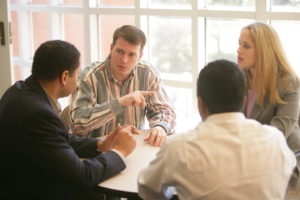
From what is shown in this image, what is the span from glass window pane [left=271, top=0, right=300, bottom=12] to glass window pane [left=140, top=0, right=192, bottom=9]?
664mm

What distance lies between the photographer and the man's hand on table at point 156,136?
2.35 metres

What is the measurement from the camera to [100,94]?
2.68 meters

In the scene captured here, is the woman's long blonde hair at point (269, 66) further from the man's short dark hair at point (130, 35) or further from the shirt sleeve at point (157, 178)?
the shirt sleeve at point (157, 178)

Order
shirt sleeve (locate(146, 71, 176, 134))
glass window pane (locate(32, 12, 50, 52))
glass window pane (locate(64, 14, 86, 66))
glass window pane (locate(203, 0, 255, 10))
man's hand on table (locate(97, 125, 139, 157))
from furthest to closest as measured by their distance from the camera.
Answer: glass window pane (locate(32, 12, 50, 52)), glass window pane (locate(64, 14, 86, 66)), glass window pane (locate(203, 0, 255, 10)), shirt sleeve (locate(146, 71, 176, 134)), man's hand on table (locate(97, 125, 139, 157))

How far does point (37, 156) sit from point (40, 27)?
299 cm

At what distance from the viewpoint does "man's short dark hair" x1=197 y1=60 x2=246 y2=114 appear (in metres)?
1.47

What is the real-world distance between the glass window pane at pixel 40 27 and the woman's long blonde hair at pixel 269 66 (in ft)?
8.70

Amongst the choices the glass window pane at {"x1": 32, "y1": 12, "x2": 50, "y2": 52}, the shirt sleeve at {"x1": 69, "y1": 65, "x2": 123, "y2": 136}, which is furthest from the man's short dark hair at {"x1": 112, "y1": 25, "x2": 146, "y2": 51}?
the glass window pane at {"x1": 32, "y1": 12, "x2": 50, "y2": 52}

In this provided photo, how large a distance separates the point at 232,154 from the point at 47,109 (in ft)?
2.60

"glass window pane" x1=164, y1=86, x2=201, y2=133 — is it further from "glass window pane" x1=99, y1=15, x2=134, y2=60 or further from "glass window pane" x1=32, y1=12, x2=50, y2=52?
"glass window pane" x1=32, y1=12, x2=50, y2=52

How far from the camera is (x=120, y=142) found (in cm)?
209

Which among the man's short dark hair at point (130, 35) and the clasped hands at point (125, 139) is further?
the man's short dark hair at point (130, 35)

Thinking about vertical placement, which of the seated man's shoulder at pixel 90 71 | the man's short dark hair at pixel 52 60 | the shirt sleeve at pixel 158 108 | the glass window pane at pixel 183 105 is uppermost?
the man's short dark hair at pixel 52 60

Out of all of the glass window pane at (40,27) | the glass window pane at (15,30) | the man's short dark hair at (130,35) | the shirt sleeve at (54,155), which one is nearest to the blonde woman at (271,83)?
the man's short dark hair at (130,35)
